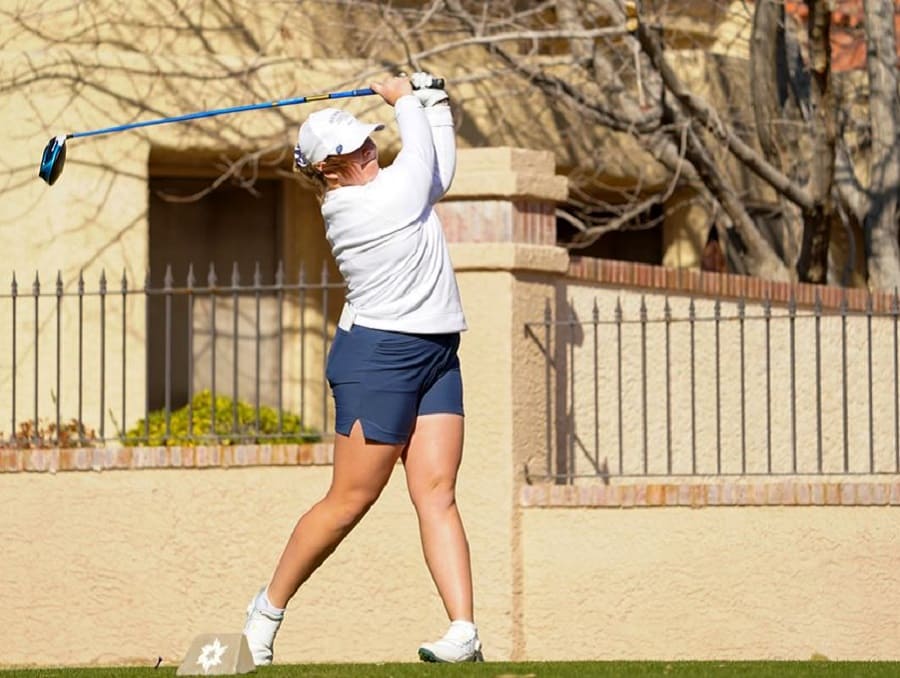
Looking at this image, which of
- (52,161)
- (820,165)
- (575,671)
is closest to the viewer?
(575,671)

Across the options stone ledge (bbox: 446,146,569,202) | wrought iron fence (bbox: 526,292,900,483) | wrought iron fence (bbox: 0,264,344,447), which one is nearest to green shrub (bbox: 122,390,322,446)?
wrought iron fence (bbox: 0,264,344,447)

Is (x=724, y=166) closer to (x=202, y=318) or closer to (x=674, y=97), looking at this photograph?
(x=674, y=97)

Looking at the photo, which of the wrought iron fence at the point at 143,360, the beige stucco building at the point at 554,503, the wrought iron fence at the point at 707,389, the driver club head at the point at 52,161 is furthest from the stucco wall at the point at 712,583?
the driver club head at the point at 52,161

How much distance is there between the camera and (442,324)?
273 inches

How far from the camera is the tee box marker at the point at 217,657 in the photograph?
657 centimetres

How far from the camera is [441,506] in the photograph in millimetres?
6984

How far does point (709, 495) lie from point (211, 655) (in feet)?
12.4

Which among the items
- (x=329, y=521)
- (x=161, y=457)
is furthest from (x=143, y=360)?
(x=329, y=521)

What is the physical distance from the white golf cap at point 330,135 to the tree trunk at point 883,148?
8.20 metres

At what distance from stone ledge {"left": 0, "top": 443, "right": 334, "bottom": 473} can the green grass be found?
10.00 feet

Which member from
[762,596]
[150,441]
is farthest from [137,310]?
[762,596]

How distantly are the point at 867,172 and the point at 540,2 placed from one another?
2805 mm

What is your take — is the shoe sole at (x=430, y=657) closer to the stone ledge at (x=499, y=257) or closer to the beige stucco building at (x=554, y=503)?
the beige stucco building at (x=554, y=503)

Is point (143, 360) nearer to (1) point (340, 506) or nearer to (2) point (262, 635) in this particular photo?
(2) point (262, 635)
